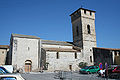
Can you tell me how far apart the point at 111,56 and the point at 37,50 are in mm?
15924

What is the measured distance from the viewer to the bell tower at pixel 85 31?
102 feet

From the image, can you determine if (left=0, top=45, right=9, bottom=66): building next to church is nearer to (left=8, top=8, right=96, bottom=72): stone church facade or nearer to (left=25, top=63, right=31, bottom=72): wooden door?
(left=8, top=8, right=96, bottom=72): stone church facade

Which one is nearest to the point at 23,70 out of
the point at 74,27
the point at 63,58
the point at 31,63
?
the point at 31,63

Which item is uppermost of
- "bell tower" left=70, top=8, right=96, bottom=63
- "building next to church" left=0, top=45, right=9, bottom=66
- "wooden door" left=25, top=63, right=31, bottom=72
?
"bell tower" left=70, top=8, right=96, bottom=63

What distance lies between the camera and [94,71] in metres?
20.6

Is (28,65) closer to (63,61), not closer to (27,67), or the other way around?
(27,67)

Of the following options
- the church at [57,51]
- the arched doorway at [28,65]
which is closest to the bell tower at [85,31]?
the church at [57,51]

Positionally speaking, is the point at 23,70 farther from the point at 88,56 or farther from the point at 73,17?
the point at 73,17

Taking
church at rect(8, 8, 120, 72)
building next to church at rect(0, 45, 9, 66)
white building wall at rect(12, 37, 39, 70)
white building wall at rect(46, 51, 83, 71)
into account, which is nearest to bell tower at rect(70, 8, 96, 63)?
church at rect(8, 8, 120, 72)

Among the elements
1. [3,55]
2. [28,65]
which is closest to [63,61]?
[28,65]

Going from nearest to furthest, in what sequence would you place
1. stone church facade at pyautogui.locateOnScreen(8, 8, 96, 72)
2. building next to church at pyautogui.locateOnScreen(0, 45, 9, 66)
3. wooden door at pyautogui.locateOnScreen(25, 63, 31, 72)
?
stone church facade at pyautogui.locateOnScreen(8, 8, 96, 72), wooden door at pyautogui.locateOnScreen(25, 63, 31, 72), building next to church at pyautogui.locateOnScreen(0, 45, 9, 66)

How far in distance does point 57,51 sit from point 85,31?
983 centimetres

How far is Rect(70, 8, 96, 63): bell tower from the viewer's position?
3116 cm

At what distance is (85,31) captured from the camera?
32.2 meters
